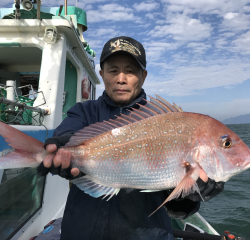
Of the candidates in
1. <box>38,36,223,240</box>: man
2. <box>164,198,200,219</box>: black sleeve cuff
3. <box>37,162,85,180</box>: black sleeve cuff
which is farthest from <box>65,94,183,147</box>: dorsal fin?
<box>164,198,200,219</box>: black sleeve cuff

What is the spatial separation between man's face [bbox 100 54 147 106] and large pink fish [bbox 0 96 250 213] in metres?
0.52

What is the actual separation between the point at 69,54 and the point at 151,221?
17.4 ft

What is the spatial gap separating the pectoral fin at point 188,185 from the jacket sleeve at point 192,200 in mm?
80

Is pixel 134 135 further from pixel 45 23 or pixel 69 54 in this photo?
pixel 69 54

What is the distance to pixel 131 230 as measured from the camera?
6.17 feet

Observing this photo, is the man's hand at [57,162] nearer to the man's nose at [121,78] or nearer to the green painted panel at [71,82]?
the man's nose at [121,78]

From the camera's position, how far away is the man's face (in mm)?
2205

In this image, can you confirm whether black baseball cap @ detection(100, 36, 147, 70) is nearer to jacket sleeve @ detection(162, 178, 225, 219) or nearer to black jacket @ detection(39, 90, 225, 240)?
black jacket @ detection(39, 90, 225, 240)

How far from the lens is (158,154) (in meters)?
1.69

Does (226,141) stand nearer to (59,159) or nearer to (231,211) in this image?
(59,159)

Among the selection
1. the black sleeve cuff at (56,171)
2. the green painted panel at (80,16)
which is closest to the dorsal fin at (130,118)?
the black sleeve cuff at (56,171)

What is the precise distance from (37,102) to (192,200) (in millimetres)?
3812

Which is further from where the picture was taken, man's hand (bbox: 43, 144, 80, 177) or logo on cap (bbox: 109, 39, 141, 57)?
logo on cap (bbox: 109, 39, 141, 57)

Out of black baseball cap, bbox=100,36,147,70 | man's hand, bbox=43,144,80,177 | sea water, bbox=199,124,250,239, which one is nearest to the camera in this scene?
man's hand, bbox=43,144,80,177
